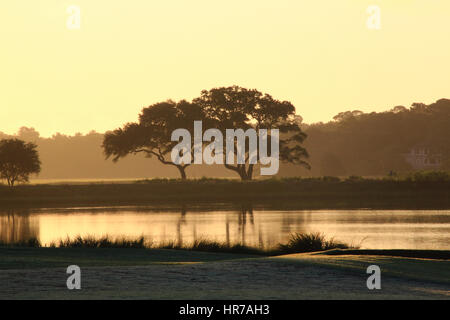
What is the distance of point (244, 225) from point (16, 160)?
182 feet

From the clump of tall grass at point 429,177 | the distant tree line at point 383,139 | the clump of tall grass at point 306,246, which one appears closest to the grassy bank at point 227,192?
the clump of tall grass at point 429,177

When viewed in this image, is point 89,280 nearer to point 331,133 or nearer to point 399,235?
point 399,235

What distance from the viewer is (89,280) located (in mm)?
17938

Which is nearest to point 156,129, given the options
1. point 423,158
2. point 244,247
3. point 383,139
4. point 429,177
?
point 429,177

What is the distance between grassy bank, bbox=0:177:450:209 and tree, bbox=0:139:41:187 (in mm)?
3847

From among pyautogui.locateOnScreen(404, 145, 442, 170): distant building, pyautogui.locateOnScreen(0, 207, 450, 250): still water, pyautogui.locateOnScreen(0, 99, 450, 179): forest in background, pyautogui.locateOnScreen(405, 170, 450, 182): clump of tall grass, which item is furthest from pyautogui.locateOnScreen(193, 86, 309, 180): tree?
pyautogui.locateOnScreen(404, 145, 442, 170): distant building

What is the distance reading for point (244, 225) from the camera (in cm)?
5322

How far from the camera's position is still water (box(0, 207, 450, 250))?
1632 inches

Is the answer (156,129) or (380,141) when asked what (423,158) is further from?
(156,129)

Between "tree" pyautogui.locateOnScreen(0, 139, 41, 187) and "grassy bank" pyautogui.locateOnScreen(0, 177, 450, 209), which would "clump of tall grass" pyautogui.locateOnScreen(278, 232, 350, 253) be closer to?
"grassy bank" pyautogui.locateOnScreen(0, 177, 450, 209)

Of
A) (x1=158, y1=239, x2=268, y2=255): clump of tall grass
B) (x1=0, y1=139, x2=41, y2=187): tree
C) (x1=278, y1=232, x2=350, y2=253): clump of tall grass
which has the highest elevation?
(x1=0, y1=139, x2=41, y2=187): tree

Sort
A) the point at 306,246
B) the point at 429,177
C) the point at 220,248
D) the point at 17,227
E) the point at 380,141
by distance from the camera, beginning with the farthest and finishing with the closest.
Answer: the point at 380,141 < the point at 429,177 < the point at 17,227 < the point at 220,248 < the point at 306,246

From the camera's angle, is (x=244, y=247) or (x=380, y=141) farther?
(x=380, y=141)
